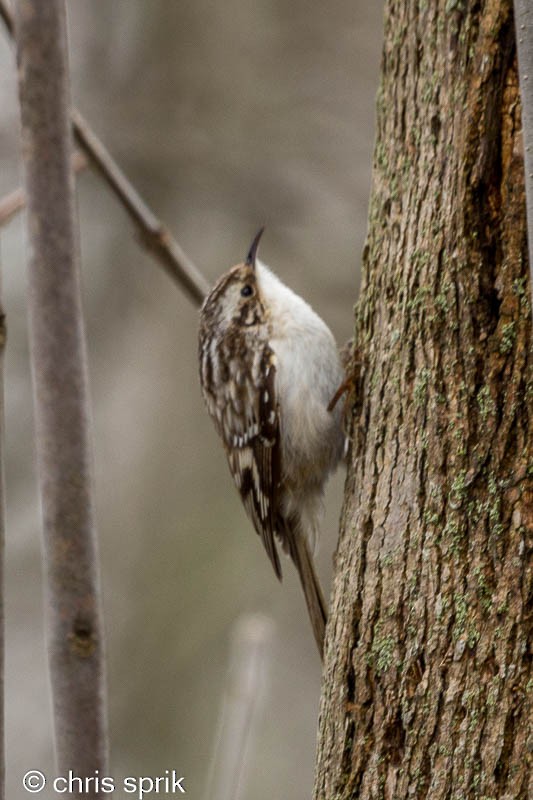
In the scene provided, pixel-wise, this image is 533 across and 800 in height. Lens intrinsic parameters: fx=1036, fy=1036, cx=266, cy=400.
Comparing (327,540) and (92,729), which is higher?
(327,540)

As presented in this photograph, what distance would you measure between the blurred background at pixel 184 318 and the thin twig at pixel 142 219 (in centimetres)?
262

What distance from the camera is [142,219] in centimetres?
217

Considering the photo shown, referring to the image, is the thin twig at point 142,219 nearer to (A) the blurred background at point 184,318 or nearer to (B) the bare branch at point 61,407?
(B) the bare branch at point 61,407

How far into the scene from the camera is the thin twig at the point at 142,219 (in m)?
1.97

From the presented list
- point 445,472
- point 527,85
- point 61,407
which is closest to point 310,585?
point 445,472

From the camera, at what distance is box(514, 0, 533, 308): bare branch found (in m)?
1.22

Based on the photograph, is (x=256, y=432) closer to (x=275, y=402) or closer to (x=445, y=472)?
(x=275, y=402)

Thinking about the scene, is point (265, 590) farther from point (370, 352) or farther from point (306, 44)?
point (370, 352)

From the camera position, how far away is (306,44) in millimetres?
5258

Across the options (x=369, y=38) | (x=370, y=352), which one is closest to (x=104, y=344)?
(x=369, y=38)

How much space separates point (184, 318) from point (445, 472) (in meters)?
4.01

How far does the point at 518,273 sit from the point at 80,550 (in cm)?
84

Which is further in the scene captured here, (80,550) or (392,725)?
(392,725)

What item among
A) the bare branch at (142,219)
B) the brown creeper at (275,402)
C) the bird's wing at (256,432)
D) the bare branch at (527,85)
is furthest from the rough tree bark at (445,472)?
the bird's wing at (256,432)
